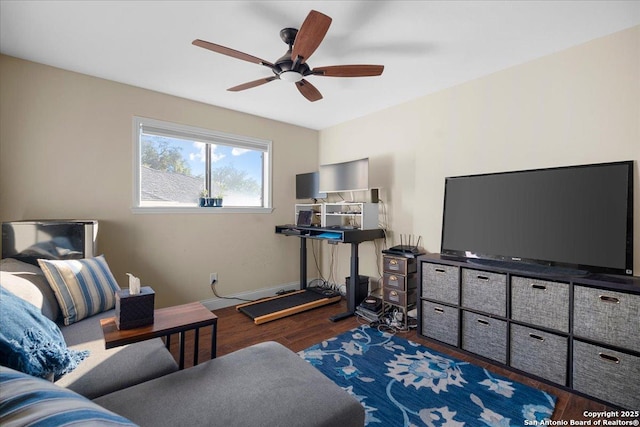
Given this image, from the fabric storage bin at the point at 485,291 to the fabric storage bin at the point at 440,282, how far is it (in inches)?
2.7

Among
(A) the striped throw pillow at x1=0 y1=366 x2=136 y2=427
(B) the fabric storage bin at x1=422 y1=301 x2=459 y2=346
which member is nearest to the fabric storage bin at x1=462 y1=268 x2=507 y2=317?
(B) the fabric storage bin at x1=422 y1=301 x2=459 y2=346

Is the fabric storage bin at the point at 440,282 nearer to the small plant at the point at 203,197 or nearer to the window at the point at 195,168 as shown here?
the window at the point at 195,168

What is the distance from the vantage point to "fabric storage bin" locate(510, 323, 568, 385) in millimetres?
1896

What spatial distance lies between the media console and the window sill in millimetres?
2190

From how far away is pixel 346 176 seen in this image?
3.45 meters

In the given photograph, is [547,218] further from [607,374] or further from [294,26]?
[294,26]

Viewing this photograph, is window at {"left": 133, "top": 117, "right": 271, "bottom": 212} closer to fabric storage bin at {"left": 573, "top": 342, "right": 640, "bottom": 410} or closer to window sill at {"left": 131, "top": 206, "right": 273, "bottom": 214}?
window sill at {"left": 131, "top": 206, "right": 273, "bottom": 214}

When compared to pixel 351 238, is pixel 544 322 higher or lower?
lower

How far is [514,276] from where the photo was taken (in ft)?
6.92

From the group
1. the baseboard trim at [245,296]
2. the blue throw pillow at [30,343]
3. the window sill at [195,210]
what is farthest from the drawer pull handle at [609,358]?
the window sill at [195,210]

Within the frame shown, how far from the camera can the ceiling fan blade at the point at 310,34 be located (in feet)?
4.87

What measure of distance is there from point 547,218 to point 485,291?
0.71m

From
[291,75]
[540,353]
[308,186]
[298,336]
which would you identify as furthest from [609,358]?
[308,186]

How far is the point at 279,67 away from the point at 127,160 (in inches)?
75.3
